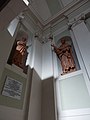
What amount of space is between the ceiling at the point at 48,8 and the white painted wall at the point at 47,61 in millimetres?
1587

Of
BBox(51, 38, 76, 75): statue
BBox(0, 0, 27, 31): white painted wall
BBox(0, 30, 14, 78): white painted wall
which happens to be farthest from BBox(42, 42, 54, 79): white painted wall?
BBox(0, 0, 27, 31): white painted wall

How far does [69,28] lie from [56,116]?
307 centimetres

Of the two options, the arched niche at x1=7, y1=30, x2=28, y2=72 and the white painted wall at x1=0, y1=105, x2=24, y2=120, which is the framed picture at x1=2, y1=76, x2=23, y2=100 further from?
the arched niche at x1=7, y1=30, x2=28, y2=72

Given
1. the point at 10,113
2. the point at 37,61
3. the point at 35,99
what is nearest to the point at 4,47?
the point at 10,113

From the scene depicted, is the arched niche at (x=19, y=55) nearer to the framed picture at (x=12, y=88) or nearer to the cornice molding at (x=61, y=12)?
the framed picture at (x=12, y=88)

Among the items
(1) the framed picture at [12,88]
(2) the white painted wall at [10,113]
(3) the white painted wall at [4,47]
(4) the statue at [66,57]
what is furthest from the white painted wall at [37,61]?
(3) the white painted wall at [4,47]

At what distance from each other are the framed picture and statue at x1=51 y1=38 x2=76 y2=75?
4.84 feet

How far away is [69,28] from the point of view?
438cm

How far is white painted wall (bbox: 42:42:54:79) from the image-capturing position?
365 cm

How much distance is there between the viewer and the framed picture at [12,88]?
7.66 ft

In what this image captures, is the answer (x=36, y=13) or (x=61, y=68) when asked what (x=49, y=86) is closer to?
(x=61, y=68)

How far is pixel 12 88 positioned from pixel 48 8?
4.21 m

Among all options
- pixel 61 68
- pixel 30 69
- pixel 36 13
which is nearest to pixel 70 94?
pixel 61 68

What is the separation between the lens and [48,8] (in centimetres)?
534
